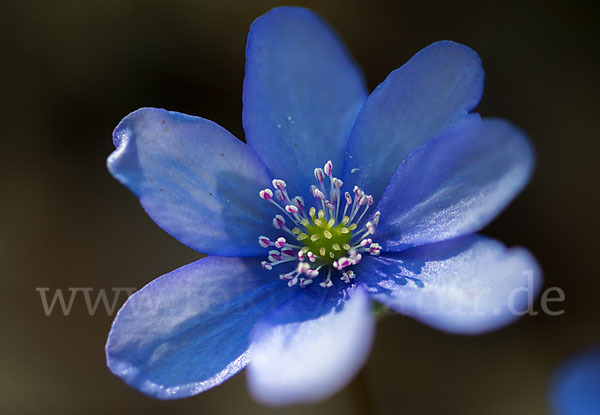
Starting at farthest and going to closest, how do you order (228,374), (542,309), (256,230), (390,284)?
(542,309)
(256,230)
(390,284)
(228,374)

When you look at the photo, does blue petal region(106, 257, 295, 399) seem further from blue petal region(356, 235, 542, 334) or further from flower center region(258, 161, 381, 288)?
blue petal region(356, 235, 542, 334)

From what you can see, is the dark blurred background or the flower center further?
the dark blurred background

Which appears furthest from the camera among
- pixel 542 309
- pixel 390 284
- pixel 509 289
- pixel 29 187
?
pixel 29 187

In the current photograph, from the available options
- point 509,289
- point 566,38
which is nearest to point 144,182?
point 509,289

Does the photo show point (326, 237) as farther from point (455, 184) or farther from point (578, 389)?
point (578, 389)

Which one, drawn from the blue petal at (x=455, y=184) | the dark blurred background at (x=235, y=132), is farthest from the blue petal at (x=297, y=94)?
the dark blurred background at (x=235, y=132)

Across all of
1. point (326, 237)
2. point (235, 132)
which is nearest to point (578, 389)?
point (326, 237)

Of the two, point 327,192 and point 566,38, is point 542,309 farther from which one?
point 327,192

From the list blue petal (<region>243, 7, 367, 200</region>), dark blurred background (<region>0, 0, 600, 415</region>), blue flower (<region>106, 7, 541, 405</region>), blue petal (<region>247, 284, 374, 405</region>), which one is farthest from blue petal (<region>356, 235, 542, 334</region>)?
dark blurred background (<region>0, 0, 600, 415</region>)
